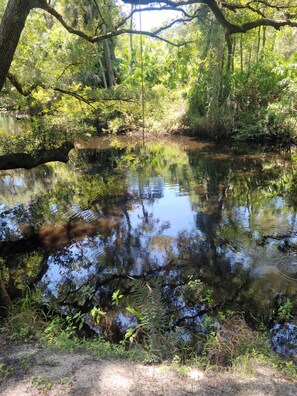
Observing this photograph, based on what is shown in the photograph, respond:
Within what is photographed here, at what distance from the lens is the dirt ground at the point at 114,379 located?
2.45 metres

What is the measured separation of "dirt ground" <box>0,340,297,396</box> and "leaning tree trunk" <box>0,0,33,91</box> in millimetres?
3774

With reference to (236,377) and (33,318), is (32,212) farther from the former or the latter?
(236,377)

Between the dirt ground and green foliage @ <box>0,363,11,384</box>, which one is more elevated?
green foliage @ <box>0,363,11,384</box>

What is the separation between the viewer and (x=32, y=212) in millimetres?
8102

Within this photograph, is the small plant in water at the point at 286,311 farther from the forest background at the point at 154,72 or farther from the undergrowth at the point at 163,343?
the forest background at the point at 154,72

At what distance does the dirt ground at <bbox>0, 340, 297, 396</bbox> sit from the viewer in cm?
245

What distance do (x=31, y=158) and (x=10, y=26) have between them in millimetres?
3759

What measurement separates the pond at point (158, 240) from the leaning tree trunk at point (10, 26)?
133 inches

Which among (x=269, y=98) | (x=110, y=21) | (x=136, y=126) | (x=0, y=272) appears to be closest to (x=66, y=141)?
(x=110, y=21)

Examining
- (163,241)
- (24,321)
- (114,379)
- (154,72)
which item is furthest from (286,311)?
(154,72)

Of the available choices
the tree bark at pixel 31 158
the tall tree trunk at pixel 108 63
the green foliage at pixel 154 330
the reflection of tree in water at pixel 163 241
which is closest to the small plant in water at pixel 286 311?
the reflection of tree in water at pixel 163 241

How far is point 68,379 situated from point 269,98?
1452 cm

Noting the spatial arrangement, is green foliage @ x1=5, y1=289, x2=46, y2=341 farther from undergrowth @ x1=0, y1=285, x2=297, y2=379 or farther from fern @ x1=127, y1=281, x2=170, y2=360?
fern @ x1=127, y1=281, x2=170, y2=360

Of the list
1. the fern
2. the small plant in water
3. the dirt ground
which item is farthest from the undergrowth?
the small plant in water
